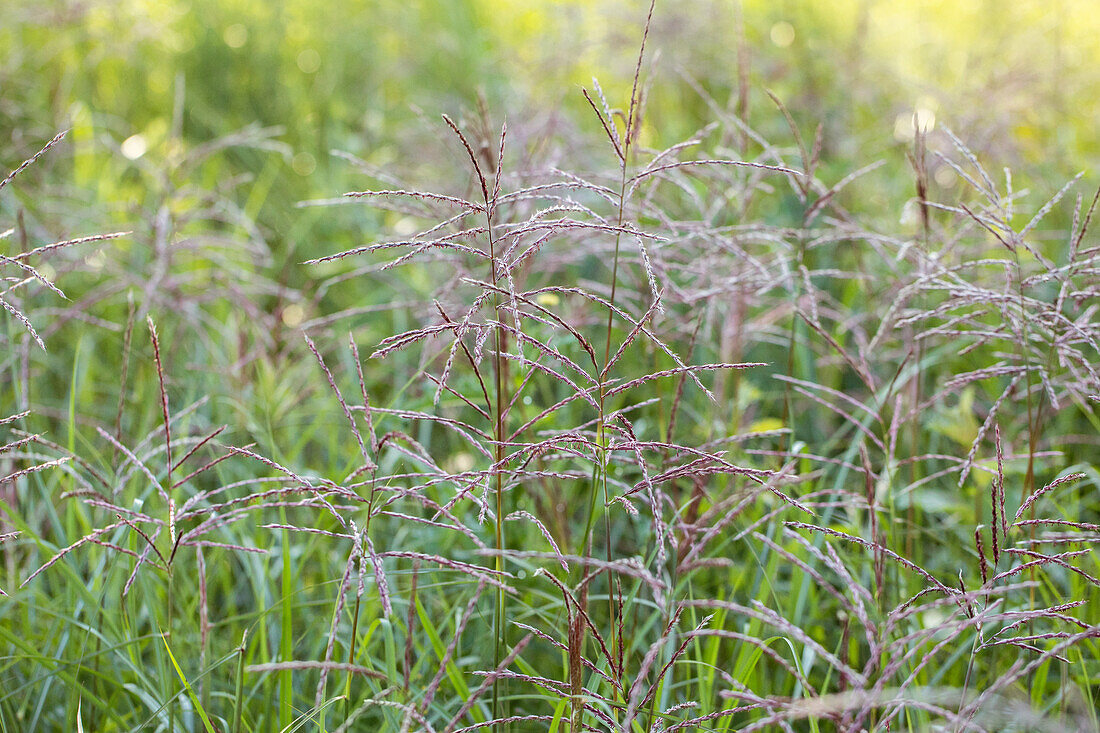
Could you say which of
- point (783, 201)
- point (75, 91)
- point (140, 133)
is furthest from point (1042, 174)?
point (75, 91)

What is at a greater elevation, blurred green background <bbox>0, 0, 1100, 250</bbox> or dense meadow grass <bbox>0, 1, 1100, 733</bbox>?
blurred green background <bbox>0, 0, 1100, 250</bbox>

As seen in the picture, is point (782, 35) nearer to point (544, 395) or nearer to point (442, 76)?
point (442, 76)

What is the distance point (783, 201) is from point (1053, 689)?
1654 millimetres

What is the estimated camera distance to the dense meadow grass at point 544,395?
1126 millimetres

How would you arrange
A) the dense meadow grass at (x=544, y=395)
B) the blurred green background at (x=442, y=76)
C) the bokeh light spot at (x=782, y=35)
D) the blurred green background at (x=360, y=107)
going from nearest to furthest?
the dense meadow grass at (x=544, y=395) < the blurred green background at (x=360, y=107) < the blurred green background at (x=442, y=76) < the bokeh light spot at (x=782, y=35)

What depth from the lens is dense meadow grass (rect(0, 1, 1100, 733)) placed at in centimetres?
113

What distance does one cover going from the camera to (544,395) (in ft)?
7.32

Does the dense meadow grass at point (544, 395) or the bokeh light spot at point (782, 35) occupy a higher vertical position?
the bokeh light spot at point (782, 35)

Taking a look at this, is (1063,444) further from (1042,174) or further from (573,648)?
(573,648)

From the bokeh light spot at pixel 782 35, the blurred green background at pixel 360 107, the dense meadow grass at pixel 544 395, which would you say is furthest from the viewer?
the bokeh light spot at pixel 782 35

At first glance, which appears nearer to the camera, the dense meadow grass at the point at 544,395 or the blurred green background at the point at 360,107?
the dense meadow grass at the point at 544,395

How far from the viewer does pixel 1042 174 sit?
292 centimetres

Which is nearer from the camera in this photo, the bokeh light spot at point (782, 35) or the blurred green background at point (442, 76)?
the blurred green background at point (442, 76)

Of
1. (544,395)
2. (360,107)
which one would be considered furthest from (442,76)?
(544,395)
